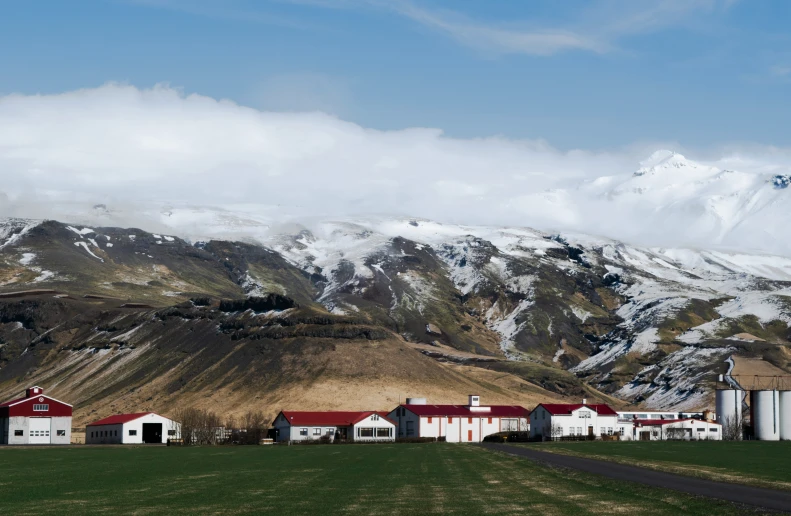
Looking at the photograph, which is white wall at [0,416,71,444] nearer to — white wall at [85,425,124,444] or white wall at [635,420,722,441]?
white wall at [85,425,124,444]

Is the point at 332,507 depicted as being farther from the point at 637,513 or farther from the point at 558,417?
the point at 558,417

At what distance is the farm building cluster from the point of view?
17588 cm

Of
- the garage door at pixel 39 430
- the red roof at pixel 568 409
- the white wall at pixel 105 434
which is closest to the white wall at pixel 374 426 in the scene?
the red roof at pixel 568 409

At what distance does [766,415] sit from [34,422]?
12766 centimetres

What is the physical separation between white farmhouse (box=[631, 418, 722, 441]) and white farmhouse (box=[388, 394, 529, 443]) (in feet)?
70.7

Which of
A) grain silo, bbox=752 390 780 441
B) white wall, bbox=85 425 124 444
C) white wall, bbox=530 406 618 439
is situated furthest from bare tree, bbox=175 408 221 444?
grain silo, bbox=752 390 780 441

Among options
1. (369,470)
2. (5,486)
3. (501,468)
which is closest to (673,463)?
(501,468)

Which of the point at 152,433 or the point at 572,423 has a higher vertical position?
the point at 572,423

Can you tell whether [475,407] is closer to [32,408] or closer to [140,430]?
[140,430]

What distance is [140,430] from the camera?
177 m

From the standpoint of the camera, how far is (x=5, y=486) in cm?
6247

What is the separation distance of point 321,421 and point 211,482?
115020 mm

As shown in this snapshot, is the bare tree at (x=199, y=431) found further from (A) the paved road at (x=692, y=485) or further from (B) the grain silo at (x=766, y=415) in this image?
(B) the grain silo at (x=766, y=415)

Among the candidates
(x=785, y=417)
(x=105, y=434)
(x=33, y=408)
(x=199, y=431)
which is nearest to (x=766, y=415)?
(x=785, y=417)
